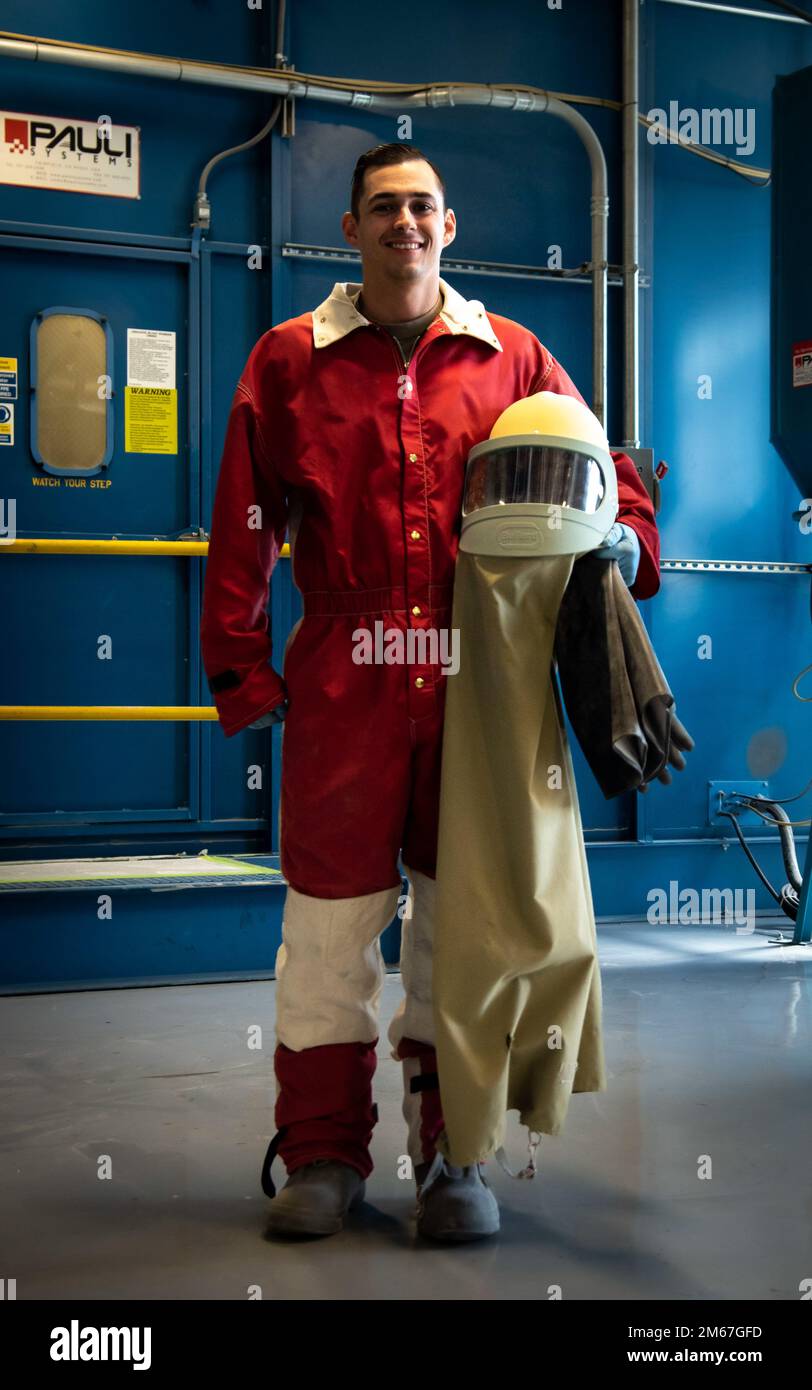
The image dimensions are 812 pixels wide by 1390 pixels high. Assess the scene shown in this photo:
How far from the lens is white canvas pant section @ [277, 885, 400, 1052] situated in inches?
81.5

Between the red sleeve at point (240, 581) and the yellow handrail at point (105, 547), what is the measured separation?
1738 millimetres

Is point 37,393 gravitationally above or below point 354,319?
above

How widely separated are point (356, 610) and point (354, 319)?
0.46 meters

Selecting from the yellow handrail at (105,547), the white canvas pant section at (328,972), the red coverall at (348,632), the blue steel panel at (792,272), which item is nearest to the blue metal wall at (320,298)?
the yellow handrail at (105,547)

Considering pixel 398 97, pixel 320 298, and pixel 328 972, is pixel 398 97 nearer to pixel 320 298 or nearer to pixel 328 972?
pixel 320 298

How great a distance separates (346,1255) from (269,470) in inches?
46.3

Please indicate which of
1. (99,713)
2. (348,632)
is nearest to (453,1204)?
(348,632)

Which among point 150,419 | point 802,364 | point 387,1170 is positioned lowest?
point 387,1170

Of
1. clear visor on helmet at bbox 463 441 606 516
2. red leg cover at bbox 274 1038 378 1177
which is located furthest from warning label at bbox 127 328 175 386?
red leg cover at bbox 274 1038 378 1177

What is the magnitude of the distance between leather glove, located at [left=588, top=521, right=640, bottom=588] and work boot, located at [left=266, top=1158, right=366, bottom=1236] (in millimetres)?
992

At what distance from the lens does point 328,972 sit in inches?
81.6

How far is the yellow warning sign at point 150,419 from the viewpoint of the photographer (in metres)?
4.56
